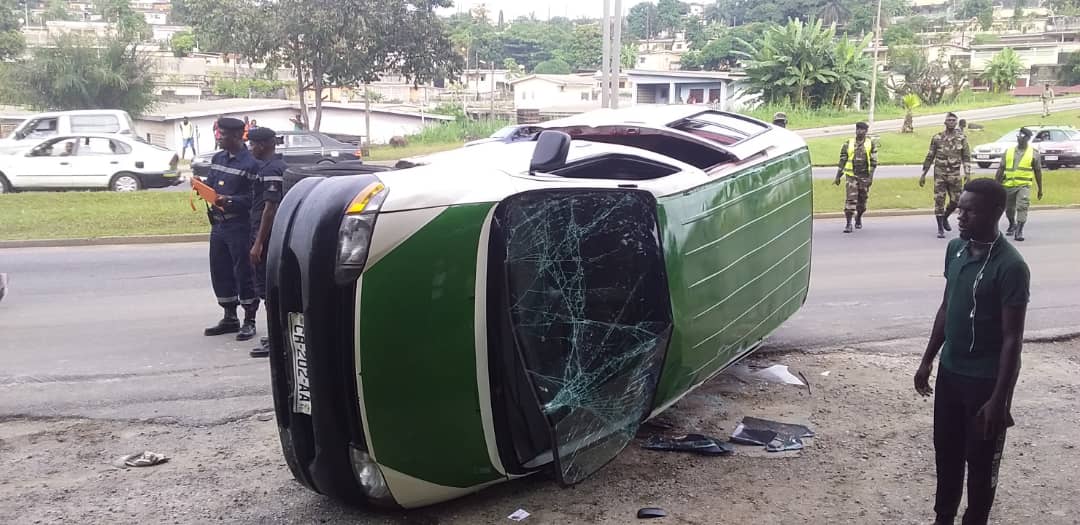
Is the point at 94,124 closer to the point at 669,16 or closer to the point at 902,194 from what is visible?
the point at 902,194

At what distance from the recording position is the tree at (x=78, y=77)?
3819 cm

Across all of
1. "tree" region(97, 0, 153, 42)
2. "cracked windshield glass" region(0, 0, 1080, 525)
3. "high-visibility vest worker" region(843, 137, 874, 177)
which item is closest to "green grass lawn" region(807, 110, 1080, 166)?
"high-visibility vest worker" region(843, 137, 874, 177)

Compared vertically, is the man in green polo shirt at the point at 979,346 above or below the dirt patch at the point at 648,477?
above

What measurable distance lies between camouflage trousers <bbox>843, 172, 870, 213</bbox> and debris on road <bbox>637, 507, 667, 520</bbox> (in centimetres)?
1068

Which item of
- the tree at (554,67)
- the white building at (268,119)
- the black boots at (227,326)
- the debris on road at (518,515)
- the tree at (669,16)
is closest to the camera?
the debris on road at (518,515)

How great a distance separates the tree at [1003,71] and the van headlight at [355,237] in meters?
61.7

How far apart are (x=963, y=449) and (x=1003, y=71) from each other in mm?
61153

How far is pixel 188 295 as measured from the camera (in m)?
9.11

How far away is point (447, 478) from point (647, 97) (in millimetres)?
54158

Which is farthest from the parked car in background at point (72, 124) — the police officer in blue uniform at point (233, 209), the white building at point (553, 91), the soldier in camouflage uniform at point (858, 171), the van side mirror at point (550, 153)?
the white building at point (553, 91)

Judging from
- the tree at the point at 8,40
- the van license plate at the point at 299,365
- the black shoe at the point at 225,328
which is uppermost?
the tree at the point at 8,40

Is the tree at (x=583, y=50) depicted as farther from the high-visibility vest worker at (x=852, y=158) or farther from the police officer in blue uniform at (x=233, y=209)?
the police officer in blue uniform at (x=233, y=209)

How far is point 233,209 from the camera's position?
693 cm

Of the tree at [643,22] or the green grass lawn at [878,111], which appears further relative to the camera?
the tree at [643,22]
